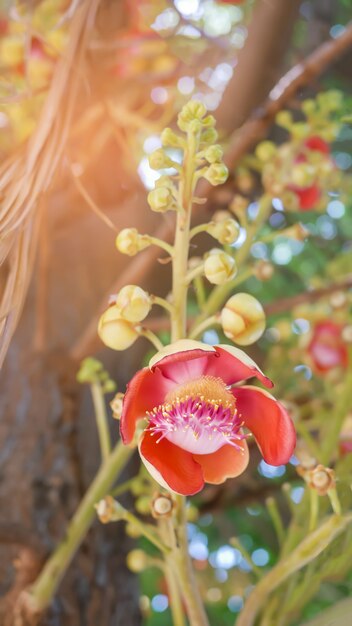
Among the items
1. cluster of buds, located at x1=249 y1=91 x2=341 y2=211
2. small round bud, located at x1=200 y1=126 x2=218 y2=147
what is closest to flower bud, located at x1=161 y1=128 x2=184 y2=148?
small round bud, located at x1=200 y1=126 x2=218 y2=147

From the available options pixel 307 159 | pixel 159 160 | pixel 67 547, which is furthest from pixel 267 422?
pixel 307 159

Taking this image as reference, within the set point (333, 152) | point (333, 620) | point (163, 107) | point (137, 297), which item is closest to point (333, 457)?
point (333, 620)

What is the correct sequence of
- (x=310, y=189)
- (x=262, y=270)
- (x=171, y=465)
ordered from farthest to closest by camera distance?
1. (x=310, y=189)
2. (x=262, y=270)
3. (x=171, y=465)

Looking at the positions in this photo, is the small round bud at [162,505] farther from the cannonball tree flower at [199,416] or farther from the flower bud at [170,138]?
the flower bud at [170,138]

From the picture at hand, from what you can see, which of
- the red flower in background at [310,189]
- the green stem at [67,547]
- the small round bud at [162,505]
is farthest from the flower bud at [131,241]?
the red flower in background at [310,189]

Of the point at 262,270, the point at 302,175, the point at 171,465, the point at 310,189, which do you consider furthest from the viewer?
the point at 310,189

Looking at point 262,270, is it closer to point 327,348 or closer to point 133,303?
point 133,303

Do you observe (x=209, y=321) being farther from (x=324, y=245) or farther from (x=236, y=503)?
(x=324, y=245)
